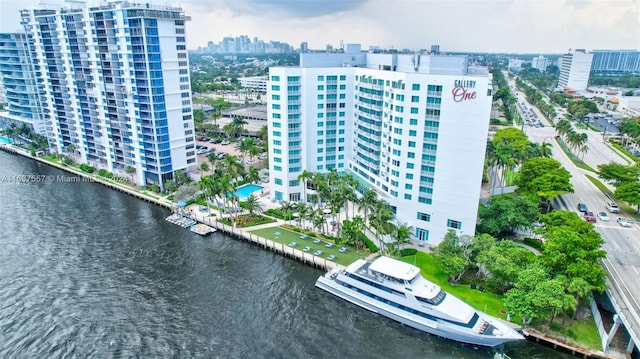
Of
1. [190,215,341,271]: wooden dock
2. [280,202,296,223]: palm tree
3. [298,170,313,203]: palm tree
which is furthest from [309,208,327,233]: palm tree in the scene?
[298,170,313,203]: palm tree

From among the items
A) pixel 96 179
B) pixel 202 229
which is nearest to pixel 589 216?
pixel 202 229

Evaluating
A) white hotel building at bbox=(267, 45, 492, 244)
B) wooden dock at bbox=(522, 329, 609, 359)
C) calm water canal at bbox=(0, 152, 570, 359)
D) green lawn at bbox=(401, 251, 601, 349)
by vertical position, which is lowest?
calm water canal at bbox=(0, 152, 570, 359)

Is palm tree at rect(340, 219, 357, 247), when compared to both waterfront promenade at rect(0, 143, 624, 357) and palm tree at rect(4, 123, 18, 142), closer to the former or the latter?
waterfront promenade at rect(0, 143, 624, 357)

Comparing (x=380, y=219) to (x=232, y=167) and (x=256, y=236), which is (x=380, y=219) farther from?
(x=232, y=167)

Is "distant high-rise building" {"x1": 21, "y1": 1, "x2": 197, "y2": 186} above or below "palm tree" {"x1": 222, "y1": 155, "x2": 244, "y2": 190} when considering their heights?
above

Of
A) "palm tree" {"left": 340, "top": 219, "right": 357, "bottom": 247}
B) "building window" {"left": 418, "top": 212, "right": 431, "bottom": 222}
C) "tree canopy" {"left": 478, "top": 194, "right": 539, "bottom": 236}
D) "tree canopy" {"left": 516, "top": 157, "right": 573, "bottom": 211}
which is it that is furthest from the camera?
"tree canopy" {"left": 516, "top": 157, "right": 573, "bottom": 211}

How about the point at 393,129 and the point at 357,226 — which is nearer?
the point at 357,226

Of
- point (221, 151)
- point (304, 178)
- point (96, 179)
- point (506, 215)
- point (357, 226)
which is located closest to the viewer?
point (357, 226)
